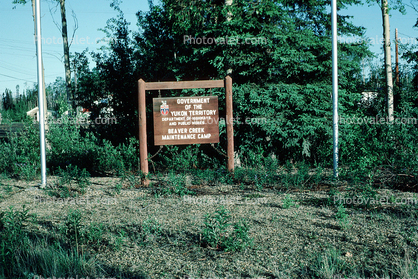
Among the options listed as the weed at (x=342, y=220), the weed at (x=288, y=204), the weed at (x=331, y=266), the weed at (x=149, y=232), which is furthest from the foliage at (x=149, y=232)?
the weed at (x=342, y=220)

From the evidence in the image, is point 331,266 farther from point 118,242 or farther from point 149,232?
point 118,242

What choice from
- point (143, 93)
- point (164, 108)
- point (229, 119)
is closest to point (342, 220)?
point (229, 119)

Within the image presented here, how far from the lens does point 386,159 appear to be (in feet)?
22.2

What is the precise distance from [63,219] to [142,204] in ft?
4.19

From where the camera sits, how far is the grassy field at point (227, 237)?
11.4 ft

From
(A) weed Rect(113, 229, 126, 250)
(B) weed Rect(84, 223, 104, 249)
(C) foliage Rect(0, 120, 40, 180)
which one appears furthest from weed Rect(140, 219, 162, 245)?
(C) foliage Rect(0, 120, 40, 180)

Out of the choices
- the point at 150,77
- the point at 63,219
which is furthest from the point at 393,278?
the point at 150,77

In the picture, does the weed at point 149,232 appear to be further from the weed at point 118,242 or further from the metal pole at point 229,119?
the metal pole at point 229,119

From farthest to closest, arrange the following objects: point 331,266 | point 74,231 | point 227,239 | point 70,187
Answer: point 70,187, point 74,231, point 227,239, point 331,266

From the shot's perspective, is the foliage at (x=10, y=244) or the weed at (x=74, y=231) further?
the weed at (x=74, y=231)

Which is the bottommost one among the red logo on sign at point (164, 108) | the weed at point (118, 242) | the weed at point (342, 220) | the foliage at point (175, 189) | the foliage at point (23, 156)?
the weed at point (118, 242)

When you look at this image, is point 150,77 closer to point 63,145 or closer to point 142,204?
point 63,145

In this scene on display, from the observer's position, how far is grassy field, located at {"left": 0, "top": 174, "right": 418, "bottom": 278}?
348cm

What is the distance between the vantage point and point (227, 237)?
4148 mm
